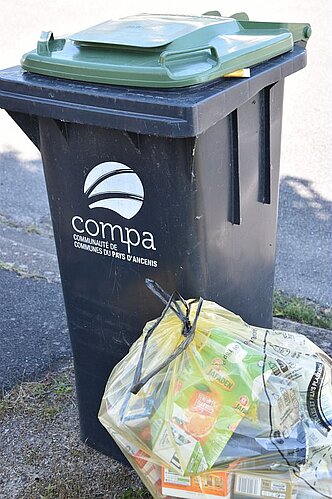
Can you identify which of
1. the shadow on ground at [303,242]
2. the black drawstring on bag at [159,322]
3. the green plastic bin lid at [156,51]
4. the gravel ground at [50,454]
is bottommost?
the shadow on ground at [303,242]

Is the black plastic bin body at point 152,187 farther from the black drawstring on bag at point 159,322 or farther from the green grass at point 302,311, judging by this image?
the green grass at point 302,311

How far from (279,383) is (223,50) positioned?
0.95 m

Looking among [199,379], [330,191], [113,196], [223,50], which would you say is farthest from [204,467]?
[330,191]

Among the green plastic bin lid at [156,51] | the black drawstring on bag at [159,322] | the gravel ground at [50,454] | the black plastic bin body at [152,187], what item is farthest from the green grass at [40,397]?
the green plastic bin lid at [156,51]

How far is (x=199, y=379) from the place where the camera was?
174cm

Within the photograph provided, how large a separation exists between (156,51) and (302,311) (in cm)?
187

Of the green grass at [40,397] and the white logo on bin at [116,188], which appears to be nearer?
the white logo on bin at [116,188]

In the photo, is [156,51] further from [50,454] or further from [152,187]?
[50,454]

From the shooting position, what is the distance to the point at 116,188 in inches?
75.4

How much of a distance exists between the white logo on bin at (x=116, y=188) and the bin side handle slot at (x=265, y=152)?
519mm

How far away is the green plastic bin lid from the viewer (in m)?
1.74

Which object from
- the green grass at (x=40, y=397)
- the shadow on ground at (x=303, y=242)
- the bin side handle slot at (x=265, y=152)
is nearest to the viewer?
the bin side handle slot at (x=265, y=152)

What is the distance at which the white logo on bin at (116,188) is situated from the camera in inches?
74.3

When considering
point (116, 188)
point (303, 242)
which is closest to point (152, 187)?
point (116, 188)
